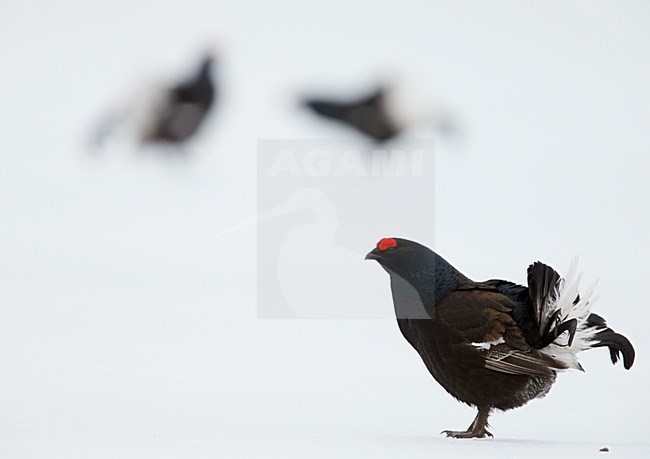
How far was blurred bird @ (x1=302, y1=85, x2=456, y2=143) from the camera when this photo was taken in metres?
1.78

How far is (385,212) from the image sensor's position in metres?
1.72

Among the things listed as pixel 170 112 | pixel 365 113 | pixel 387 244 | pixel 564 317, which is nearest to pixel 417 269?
pixel 387 244

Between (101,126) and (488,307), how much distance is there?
95cm

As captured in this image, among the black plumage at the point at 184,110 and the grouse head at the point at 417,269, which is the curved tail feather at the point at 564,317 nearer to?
the grouse head at the point at 417,269

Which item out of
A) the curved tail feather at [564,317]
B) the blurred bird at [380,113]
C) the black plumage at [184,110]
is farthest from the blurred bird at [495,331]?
the black plumage at [184,110]

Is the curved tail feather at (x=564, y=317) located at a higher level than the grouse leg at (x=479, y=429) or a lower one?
higher

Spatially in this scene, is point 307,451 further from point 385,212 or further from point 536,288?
point 385,212

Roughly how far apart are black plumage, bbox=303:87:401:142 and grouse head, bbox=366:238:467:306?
0.58 m

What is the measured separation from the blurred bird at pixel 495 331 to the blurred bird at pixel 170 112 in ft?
2.41

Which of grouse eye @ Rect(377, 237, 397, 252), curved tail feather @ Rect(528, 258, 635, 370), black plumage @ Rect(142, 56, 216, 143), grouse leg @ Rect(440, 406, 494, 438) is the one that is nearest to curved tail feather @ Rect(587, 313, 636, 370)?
curved tail feather @ Rect(528, 258, 635, 370)

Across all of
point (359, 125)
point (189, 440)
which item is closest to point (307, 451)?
point (189, 440)

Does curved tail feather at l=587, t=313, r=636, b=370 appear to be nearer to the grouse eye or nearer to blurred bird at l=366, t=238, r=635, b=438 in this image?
blurred bird at l=366, t=238, r=635, b=438

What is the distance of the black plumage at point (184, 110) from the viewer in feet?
5.87

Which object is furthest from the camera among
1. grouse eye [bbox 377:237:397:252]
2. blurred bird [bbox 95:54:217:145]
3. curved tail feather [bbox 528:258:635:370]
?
blurred bird [bbox 95:54:217:145]
